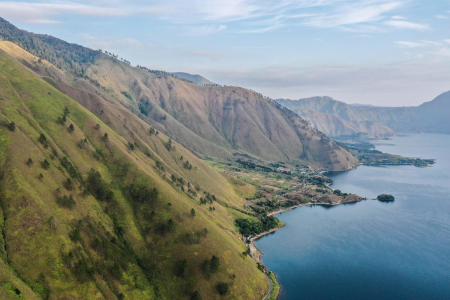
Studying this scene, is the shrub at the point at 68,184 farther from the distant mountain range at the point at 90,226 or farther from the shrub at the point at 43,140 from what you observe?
the shrub at the point at 43,140

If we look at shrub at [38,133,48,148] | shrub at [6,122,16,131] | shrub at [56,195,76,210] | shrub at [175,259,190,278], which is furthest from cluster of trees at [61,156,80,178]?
shrub at [175,259,190,278]

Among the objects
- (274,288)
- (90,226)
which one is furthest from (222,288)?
(90,226)

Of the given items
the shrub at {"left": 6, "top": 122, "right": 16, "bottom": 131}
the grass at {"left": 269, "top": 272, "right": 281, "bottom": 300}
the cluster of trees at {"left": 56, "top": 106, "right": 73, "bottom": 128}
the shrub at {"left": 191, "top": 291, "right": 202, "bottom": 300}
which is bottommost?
the grass at {"left": 269, "top": 272, "right": 281, "bottom": 300}

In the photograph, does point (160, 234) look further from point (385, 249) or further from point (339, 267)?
point (385, 249)

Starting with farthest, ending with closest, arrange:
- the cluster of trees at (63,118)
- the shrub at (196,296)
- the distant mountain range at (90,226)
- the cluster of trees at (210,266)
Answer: the cluster of trees at (63,118) → the cluster of trees at (210,266) → the shrub at (196,296) → the distant mountain range at (90,226)

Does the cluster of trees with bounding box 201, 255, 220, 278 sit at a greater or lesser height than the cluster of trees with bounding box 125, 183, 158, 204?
lesser

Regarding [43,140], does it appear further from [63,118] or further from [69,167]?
[63,118]

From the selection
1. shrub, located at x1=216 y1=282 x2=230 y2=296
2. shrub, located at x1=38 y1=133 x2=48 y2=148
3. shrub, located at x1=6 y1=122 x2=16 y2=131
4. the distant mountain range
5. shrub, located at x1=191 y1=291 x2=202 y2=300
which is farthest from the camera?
shrub, located at x1=38 y1=133 x2=48 y2=148

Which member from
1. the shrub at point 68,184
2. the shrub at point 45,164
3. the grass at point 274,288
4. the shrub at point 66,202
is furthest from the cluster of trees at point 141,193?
the grass at point 274,288

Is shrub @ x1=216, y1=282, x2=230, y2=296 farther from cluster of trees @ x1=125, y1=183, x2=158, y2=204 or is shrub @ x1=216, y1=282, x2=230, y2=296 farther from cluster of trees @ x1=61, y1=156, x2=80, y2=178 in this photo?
cluster of trees @ x1=61, y1=156, x2=80, y2=178
